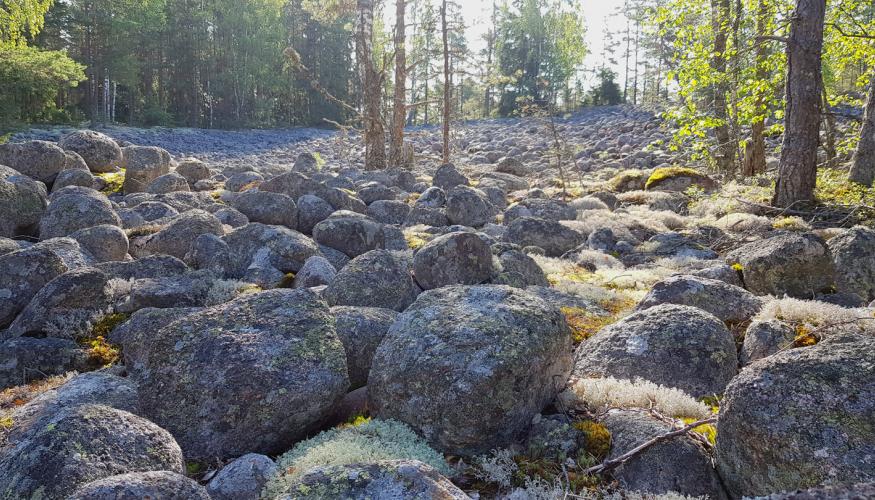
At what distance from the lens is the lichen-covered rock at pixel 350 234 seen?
29.7ft

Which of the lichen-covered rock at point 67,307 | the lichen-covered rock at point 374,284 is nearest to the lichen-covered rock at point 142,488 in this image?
the lichen-covered rock at point 374,284

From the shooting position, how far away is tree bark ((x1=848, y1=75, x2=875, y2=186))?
1199 cm

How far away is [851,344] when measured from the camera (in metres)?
3.08

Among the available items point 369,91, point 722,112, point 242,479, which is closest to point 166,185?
point 369,91

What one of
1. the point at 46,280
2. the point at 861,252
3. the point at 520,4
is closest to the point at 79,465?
the point at 46,280

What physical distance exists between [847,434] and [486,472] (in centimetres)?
184

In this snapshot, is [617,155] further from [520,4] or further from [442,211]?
[520,4]

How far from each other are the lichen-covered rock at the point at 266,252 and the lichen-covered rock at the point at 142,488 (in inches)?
206

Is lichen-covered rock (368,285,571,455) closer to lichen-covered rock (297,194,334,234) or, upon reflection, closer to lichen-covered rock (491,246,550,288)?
lichen-covered rock (491,246,550,288)

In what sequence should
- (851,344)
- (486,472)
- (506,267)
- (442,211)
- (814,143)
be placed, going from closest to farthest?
(851,344) → (486,472) → (506,267) → (814,143) → (442,211)

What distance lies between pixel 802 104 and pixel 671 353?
9.35m

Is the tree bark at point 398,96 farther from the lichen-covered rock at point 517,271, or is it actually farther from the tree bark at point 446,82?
the lichen-covered rock at point 517,271

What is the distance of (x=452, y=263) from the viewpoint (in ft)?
22.0

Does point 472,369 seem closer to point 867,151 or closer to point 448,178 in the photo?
point 867,151
